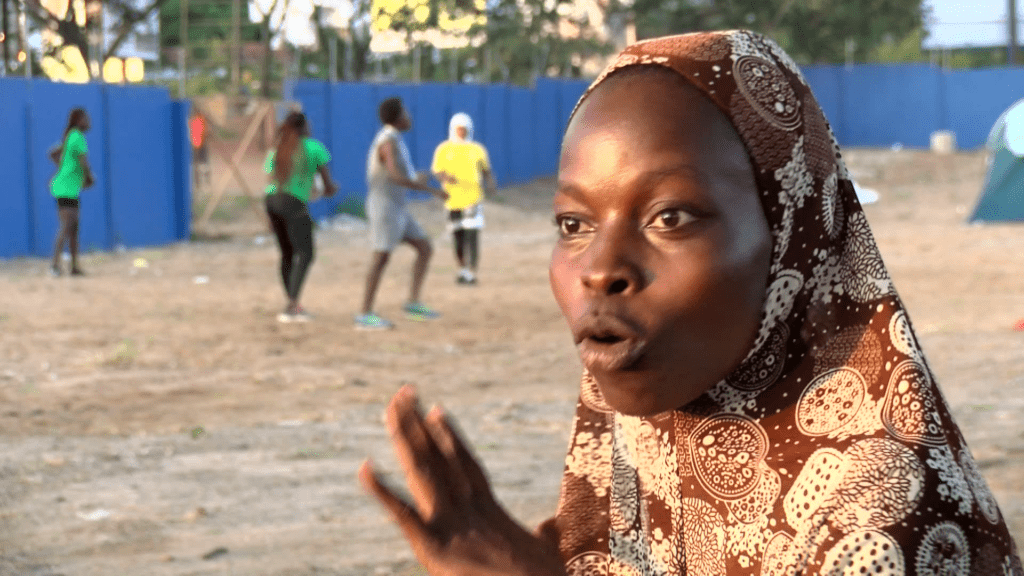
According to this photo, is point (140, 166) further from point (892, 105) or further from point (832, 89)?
point (892, 105)

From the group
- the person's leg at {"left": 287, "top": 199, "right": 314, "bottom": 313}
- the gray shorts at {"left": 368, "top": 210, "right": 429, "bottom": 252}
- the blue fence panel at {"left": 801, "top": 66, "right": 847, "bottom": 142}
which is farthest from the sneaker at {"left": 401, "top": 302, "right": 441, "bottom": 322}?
the blue fence panel at {"left": 801, "top": 66, "right": 847, "bottom": 142}

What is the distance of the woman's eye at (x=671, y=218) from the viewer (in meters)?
1.58

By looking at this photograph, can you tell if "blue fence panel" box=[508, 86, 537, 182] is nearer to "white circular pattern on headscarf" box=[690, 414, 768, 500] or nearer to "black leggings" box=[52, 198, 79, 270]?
"black leggings" box=[52, 198, 79, 270]

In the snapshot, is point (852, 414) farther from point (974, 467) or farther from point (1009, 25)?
point (1009, 25)

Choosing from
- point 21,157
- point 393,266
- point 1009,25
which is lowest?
point 393,266

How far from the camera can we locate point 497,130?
30406mm

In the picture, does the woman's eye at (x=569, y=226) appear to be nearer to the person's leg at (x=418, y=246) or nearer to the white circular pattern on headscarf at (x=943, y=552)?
the white circular pattern on headscarf at (x=943, y=552)

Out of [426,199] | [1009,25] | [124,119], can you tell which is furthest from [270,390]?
[1009,25]

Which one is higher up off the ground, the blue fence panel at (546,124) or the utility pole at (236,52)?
the utility pole at (236,52)

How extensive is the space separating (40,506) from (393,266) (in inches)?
437

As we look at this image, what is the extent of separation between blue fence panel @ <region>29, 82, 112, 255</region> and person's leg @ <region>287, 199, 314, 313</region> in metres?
7.07

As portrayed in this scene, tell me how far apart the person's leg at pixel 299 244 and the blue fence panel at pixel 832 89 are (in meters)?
31.2

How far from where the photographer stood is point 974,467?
5.41ft

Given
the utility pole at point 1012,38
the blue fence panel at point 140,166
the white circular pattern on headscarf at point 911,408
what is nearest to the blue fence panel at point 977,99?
the utility pole at point 1012,38
